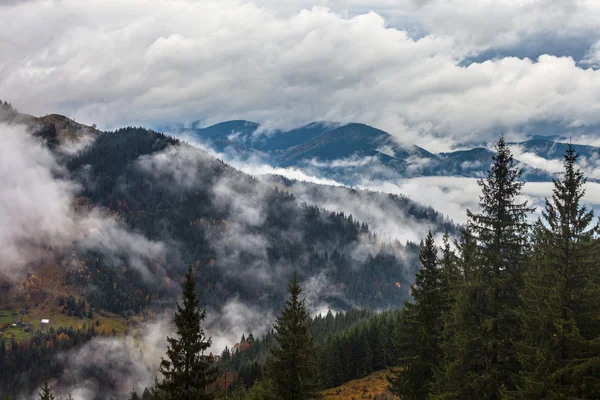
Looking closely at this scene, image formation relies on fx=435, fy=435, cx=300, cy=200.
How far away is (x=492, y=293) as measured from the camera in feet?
87.8

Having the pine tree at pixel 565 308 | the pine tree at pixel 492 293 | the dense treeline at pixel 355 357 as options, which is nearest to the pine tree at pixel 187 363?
the pine tree at pixel 492 293

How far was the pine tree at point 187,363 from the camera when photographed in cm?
2881

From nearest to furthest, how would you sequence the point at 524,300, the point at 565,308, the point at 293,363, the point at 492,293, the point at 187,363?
the point at 565,308, the point at 524,300, the point at 492,293, the point at 187,363, the point at 293,363

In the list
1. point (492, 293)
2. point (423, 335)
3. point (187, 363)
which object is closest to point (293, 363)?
point (187, 363)

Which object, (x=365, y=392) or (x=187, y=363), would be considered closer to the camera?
(x=187, y=363)

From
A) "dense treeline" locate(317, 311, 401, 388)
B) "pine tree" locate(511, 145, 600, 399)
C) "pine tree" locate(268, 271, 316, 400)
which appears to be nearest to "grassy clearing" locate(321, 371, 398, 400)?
"dense treeline" locate(317, 311, 401, 388)

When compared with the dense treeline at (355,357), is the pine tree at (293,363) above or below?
above

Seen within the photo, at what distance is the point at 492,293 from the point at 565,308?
5.09 metres

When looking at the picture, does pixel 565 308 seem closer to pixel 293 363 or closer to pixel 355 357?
pixel 293 363

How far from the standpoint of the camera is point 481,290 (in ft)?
90.5

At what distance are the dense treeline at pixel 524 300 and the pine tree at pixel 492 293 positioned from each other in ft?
0.20

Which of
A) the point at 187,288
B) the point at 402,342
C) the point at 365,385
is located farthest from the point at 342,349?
the point at 187,288

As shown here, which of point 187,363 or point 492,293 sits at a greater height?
point 492,293

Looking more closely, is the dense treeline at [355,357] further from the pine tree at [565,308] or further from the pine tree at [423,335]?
the pine tree at [565,308]
